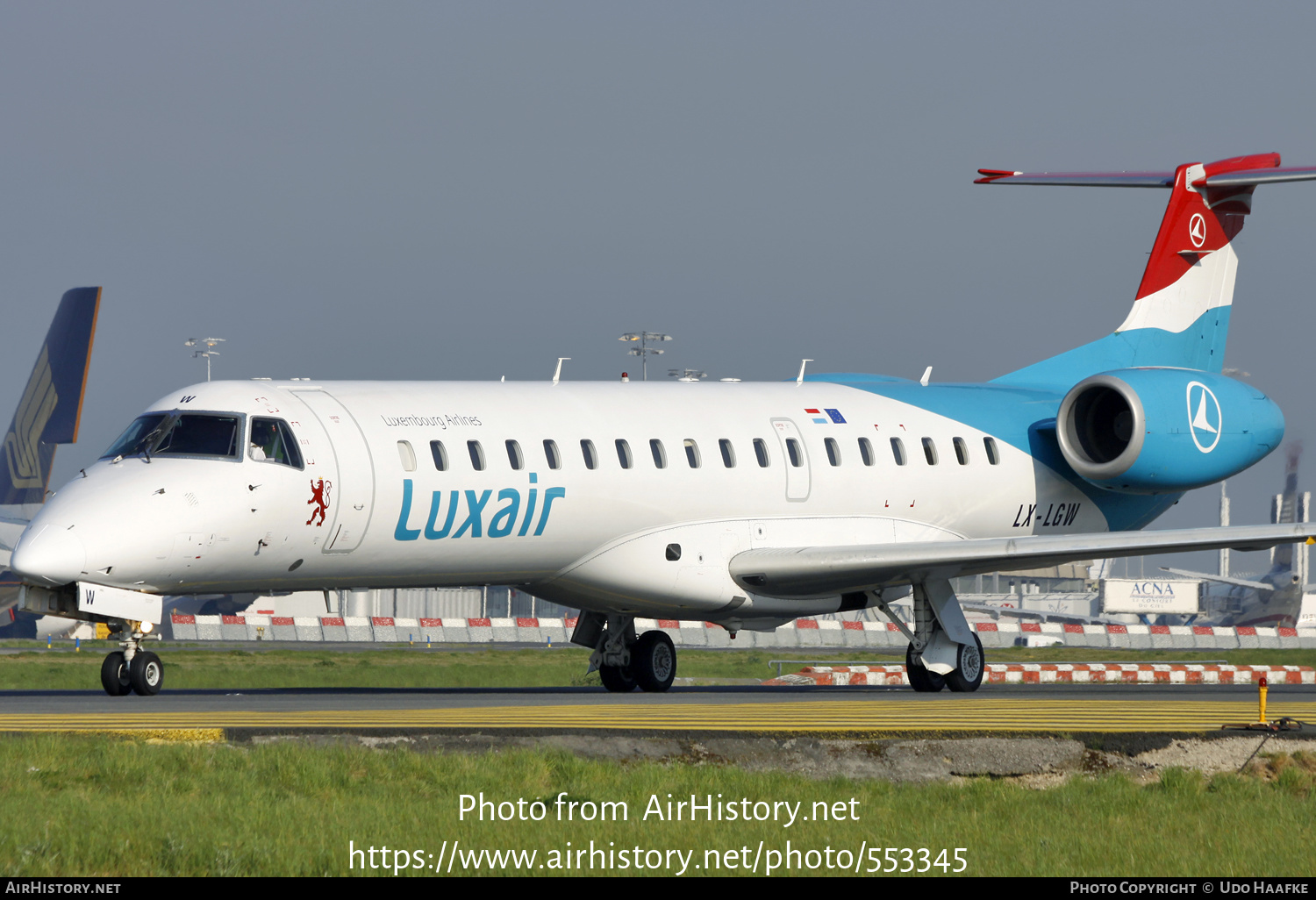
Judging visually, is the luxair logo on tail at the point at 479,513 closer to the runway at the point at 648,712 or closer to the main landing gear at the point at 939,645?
the runway at the point at 648,712

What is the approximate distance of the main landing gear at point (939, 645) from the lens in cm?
2358

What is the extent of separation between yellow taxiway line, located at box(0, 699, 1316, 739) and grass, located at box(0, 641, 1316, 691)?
14.1 meters

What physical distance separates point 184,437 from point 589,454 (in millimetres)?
5123

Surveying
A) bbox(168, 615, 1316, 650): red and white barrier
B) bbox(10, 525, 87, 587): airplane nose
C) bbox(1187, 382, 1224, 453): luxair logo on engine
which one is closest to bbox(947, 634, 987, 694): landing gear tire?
bbox(1187, 382, 1224, 453): luxair logo on engine

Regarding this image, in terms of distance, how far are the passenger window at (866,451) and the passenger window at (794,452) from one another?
3.53 feet

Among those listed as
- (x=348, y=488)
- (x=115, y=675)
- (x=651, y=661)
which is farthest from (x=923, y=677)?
(x=115, y=675)

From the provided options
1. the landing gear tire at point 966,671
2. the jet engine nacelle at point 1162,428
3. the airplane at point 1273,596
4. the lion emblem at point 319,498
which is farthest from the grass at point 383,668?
the airplane at point 1273,596

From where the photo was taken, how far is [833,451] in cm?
2422

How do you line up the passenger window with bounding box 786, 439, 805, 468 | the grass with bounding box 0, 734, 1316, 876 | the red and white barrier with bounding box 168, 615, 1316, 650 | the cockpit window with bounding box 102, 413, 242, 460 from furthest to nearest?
the red and white barrier with bounding box 168, 615, 1316, 650 < the passenger window with bounding box 786, 439, 805, 468 < the cockpit window with bounding box 102, 413, 242, 460 < the grass with bounding box 0, 734, 1316, 876

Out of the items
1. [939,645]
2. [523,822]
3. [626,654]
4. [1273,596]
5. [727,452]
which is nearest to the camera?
[523,822]

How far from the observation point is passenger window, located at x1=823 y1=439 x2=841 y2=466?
79.2ft

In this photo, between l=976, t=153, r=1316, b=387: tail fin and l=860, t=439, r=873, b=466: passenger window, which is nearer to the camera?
l=860, t=439, r=873, b=466: passenger window

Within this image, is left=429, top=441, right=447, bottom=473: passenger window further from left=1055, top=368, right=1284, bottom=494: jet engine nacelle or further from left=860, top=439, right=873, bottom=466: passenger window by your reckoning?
left=1055, top=368, right=1284, bottom=494: jet engine nacelle

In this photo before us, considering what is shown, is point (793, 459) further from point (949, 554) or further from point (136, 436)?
point (136, 436)
